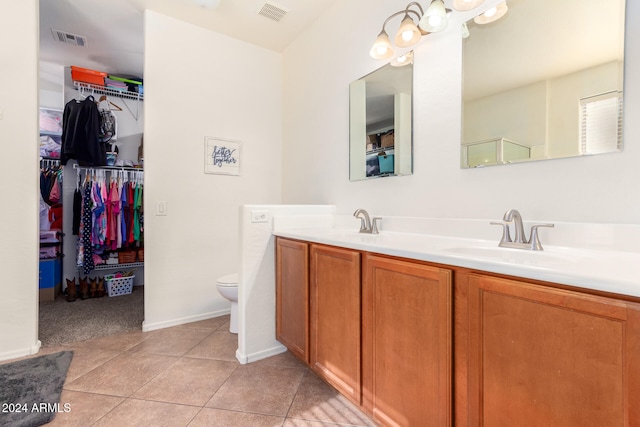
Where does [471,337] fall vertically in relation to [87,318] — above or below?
above

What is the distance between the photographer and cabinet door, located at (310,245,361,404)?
1332 mm

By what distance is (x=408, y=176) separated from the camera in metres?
1.81

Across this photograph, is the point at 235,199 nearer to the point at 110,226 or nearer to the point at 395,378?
the point at 110,226

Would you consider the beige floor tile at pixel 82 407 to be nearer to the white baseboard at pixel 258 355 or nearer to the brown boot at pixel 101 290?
the white baseboard at pixel 258 355

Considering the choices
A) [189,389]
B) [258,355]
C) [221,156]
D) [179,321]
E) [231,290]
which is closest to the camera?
[189,389]

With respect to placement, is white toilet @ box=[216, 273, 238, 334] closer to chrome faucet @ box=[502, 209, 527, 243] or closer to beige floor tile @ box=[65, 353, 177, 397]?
beige floor tile @ box=[65, 353, 177, 397]

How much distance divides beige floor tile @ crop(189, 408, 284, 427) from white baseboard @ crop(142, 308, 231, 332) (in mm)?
1310

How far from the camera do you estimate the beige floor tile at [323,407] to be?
1.41 m

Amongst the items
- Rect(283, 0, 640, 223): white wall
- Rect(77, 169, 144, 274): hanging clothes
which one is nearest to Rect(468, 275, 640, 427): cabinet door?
Rect(283, 0, 640, 223): white wall

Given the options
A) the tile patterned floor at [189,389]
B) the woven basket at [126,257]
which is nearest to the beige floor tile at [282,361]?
the tile patterned floor at [189,389]

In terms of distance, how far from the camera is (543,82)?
124 cm

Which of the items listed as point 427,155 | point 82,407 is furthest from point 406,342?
point 82,407

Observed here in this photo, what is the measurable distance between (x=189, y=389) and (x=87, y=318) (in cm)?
176

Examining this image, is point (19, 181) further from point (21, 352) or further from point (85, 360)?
Answer: point (85, 360)
